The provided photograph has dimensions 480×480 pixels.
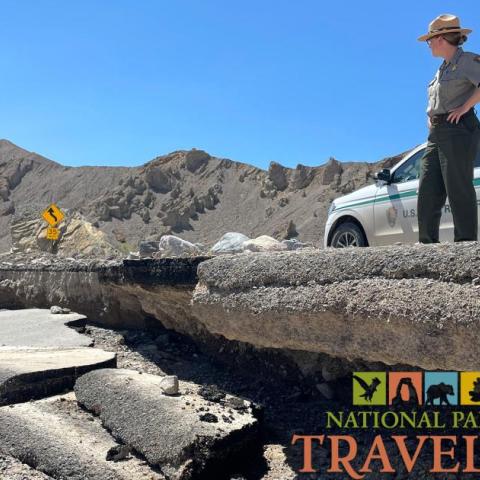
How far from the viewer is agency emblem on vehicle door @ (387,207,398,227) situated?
5594 millimetres

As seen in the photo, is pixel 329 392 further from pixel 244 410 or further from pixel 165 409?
pixel 165 409

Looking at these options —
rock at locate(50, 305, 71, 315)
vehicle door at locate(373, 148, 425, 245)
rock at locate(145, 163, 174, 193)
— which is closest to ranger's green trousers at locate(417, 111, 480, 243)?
vehicle door at locate(373, 148, 425, 245)

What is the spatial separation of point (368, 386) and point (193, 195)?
3813 centimetres

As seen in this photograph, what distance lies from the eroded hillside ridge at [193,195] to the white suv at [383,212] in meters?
23.5

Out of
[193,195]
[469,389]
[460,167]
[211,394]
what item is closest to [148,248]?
[211,394]

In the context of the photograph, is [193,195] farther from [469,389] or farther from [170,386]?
[469,389]

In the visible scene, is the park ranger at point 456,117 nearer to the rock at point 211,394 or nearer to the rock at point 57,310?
the rock at point 211,394

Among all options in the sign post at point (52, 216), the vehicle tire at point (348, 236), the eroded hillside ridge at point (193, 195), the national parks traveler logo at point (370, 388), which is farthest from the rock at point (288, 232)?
the national parks traveler logo at point (370, 388)

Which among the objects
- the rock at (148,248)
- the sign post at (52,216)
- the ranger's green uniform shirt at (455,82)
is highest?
the ranger's green uniform shirt at (455,82)

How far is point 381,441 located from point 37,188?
4911 centimetres

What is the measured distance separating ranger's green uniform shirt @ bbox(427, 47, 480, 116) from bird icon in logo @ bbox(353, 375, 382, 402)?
1554mm

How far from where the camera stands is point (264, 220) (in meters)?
36.9

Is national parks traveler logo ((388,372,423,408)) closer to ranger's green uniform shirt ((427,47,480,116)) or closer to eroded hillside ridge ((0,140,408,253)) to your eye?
ranger's green uniform shirt ((427,47,480,116))

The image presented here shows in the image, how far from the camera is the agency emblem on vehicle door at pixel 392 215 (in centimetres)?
559
